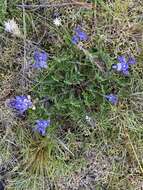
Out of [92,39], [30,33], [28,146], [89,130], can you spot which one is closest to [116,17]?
[92,39]

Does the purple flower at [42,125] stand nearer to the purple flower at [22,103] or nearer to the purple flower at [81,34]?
the purple flower at [22,103]

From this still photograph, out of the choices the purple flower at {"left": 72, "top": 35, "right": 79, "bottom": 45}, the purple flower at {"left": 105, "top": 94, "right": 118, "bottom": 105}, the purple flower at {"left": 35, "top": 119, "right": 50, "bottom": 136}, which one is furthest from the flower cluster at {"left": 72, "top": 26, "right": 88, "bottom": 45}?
the purple flower at {"left": 35, "top": 119, "right": 50, "bottom": 136}

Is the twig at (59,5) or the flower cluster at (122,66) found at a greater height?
the twig at (59,5)

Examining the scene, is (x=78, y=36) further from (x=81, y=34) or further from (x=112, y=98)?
(x=112, y=98)

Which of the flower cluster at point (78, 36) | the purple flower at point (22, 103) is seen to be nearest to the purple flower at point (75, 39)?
the flower cluster at point (78, 36)

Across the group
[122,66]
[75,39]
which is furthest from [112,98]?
[75,39]

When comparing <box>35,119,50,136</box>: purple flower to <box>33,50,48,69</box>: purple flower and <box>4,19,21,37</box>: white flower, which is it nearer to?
<box>33,50,48,69</box>: purple flower

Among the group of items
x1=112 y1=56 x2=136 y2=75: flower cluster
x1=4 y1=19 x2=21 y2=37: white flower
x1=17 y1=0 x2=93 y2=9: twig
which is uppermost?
x1=17 y1=0 x2=93 y2=9: twig

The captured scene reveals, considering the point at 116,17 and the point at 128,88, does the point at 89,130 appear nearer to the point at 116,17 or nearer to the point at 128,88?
the point at 128,88
